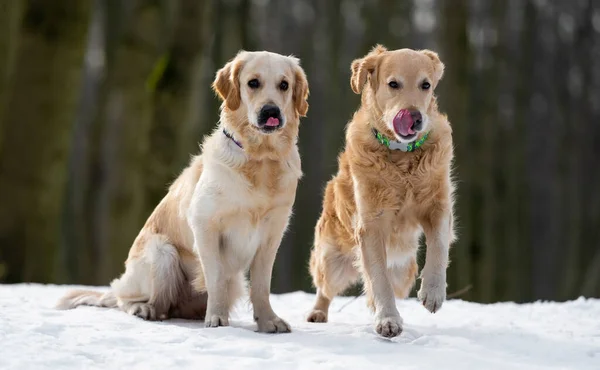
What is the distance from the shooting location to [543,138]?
17.0 m

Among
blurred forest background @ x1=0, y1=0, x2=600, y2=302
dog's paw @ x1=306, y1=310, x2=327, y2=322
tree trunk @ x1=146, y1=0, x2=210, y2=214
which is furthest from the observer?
tree trunk @ x1=146, y1=0, x2=210, y2=214

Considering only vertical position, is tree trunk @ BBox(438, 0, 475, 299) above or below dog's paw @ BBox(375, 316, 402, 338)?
above

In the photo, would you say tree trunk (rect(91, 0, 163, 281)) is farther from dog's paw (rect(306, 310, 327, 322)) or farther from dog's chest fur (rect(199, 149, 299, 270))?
dog's chest fur (rect(199, 149, 299, 270))

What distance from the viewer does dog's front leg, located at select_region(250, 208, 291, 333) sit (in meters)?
4.97

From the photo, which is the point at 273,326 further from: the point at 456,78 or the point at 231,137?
the point at 456,78

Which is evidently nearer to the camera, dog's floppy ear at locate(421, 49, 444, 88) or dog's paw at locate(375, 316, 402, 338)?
dog's paw at locate(375, 316, 402, 338)

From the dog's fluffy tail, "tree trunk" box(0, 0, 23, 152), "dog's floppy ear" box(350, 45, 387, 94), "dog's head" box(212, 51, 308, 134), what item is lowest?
the dog's fluffy tail

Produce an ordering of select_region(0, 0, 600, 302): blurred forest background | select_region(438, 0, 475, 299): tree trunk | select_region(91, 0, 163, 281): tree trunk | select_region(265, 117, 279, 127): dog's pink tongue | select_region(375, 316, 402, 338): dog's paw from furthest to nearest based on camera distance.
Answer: select_region(438, 0, 475, 299): tree trunk → select_region(91, 0, 163, 281): tree trunk → select_region(0, 0, 600, 302): blurred forest background → select_region(265, 117, 279, 127): dog's pink tongue → select_region(375, 316, 402, 338): dog's paw

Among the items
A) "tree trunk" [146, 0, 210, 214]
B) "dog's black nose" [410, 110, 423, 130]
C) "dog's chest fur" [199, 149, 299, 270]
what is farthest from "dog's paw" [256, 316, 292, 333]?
"tree trunk" [146, 0, 210, 214]

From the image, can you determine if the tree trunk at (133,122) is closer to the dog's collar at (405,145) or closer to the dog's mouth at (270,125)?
the dog's mouth at (270,125)

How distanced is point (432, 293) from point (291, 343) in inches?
40.5

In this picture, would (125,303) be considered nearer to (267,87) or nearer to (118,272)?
(267,87)

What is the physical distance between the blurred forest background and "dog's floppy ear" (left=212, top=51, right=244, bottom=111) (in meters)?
3.93

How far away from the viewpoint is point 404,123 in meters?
4.95
